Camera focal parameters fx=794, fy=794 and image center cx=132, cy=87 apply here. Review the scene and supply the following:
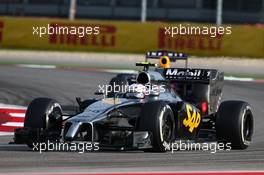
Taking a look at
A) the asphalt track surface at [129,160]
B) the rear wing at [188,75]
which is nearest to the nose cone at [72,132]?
the asphalt track surface at [129,160]

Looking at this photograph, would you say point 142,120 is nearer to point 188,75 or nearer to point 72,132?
point 72,132

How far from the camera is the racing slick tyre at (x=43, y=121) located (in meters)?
11.1

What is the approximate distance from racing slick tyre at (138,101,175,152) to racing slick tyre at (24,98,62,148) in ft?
4.26

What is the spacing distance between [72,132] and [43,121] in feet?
2.94

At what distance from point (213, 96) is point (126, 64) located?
54.6 ft

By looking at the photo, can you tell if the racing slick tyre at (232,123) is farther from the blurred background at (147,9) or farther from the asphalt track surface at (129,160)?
the blurred background at (147,9)

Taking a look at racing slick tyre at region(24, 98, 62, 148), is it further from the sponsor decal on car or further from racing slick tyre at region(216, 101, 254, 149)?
racing slick tyre at region(216, 101, 254, 149)

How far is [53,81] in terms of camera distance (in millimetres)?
23000

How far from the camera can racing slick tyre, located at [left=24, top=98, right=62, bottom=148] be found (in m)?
11.1

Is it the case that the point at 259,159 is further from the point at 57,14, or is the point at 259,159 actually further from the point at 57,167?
the point at 57,14

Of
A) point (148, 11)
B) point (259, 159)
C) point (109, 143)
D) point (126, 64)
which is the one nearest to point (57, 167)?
point (109, 143)

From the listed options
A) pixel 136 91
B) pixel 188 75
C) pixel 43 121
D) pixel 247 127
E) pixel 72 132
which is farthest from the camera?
pixel 188 75

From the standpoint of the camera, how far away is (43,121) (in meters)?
11.5

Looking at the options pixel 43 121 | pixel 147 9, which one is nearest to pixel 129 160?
pixel 43 121
